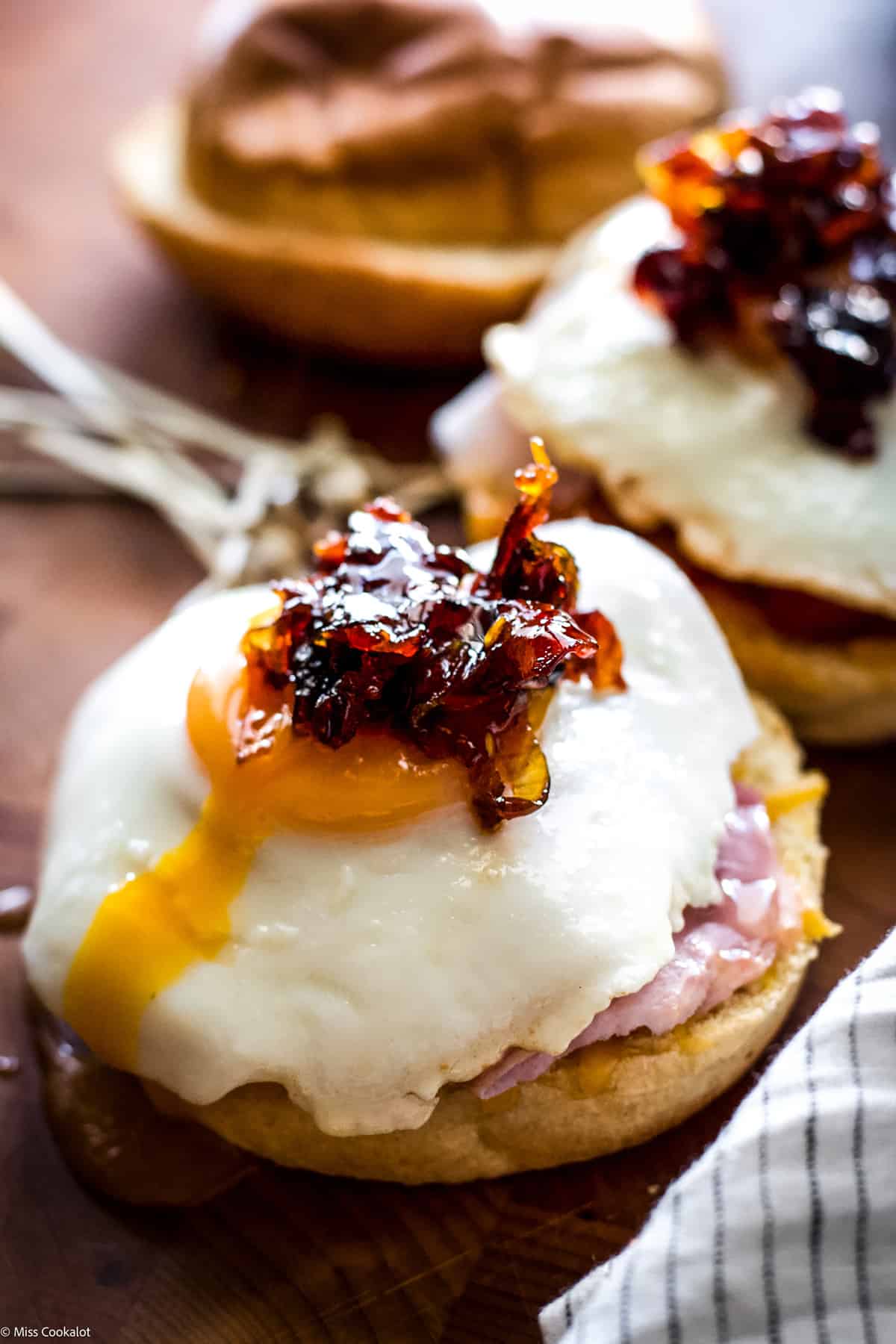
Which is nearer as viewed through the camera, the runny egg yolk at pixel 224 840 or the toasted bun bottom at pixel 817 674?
the runny egg yolk at pixel 224 840

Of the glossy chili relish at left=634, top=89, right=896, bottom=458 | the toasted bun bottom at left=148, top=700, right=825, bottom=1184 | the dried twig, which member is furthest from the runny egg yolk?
the glossy chili relish at left=634, top=89, right=896, bottom=458

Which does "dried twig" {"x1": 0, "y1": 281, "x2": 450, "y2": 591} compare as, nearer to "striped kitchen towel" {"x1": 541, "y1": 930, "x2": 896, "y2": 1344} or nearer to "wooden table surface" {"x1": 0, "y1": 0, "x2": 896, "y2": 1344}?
"wooden table surface" {"x1": 0, "y1": 0, "x2": 896, "y2": 1344}

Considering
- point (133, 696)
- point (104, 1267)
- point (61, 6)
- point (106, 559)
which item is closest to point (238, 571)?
point (106, 559)

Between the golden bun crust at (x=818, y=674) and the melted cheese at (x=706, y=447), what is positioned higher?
the melted cheese at (x=706, y=447)

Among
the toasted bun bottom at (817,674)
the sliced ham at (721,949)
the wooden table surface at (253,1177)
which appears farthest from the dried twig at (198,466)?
the sliced ham at (721,949)

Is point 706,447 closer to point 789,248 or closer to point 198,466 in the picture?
point 789,248

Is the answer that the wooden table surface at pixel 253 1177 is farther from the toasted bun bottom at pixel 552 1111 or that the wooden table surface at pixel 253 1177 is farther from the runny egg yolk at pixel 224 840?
the runny egg yolk at pixel 224 840

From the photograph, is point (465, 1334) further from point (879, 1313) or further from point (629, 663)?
point (629, 663)

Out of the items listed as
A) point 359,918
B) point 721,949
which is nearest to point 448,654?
point 359,918
